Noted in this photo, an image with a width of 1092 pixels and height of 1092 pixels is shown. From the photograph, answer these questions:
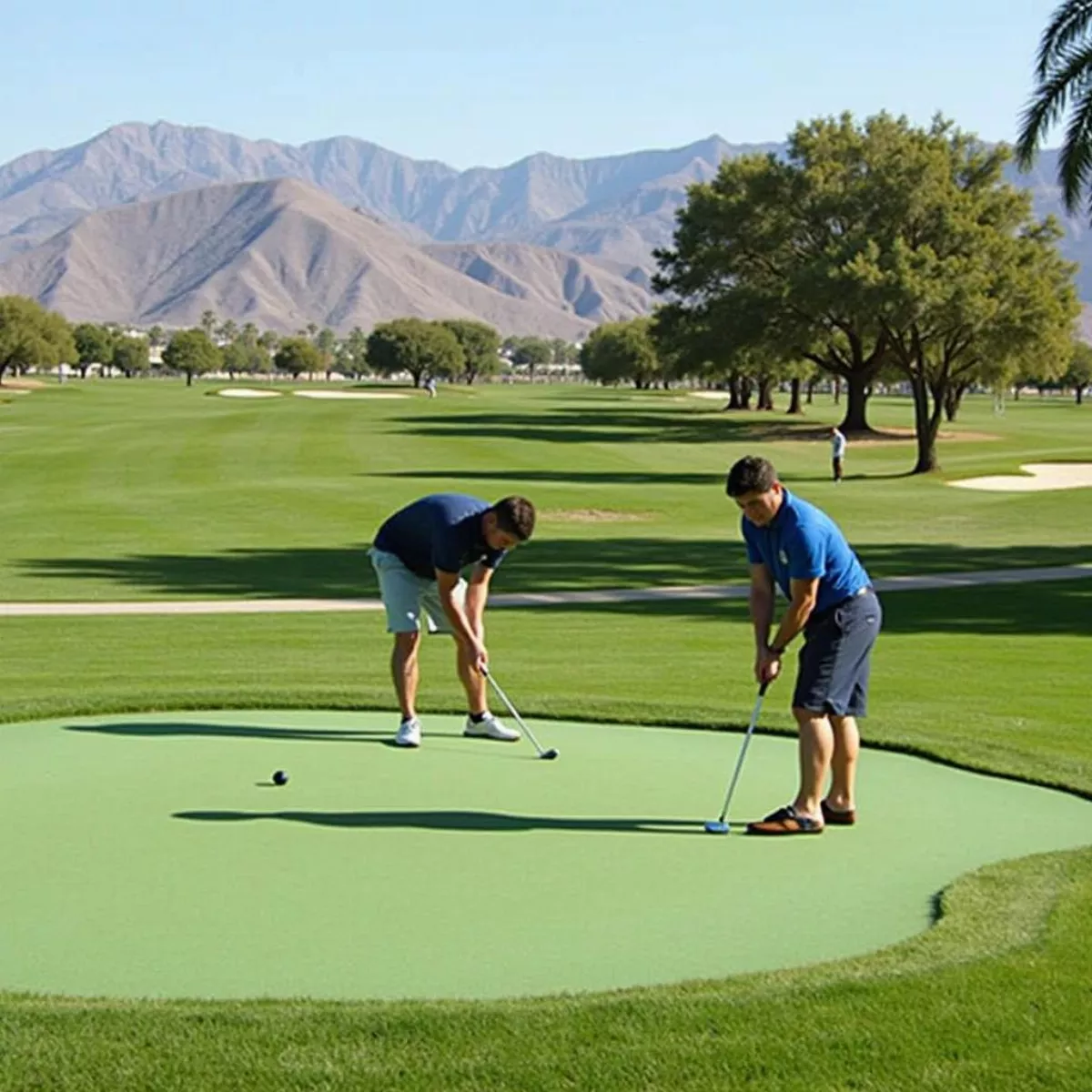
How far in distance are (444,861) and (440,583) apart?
9.11 ft

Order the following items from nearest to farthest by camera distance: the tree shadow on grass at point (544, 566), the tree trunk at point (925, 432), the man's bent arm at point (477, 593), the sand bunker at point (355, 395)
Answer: the man's bent arm at point (477, 593), the tree shadow on grass at point (544, 566), the tree trunk at point (925, 432), the sand bunker at point (355, 395)

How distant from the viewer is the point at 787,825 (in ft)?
30.1

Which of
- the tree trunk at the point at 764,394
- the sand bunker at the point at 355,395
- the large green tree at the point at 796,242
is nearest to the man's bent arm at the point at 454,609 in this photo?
the large green tree at the point at 796,242

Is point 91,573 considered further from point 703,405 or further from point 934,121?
point 703,405

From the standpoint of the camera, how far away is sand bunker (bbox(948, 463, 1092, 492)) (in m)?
52.7

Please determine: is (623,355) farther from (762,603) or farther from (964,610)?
(762,603)

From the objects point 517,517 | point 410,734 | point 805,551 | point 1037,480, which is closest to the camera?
point 805,551

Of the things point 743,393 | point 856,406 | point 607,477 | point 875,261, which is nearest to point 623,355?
point 743,393

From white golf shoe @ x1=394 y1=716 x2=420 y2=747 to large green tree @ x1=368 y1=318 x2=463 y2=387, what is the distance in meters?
161

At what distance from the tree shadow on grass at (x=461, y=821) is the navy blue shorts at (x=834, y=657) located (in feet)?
3.19

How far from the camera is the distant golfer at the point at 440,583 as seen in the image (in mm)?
10977

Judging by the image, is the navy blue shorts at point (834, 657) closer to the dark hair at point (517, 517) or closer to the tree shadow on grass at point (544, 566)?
the dark hair at point (517, 517)

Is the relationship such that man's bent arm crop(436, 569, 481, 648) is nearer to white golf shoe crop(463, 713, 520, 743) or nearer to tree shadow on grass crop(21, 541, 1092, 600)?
white golf shoe crop(463, 713, 520, 743)

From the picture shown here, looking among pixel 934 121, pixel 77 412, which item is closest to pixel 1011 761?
pixel 934 121
